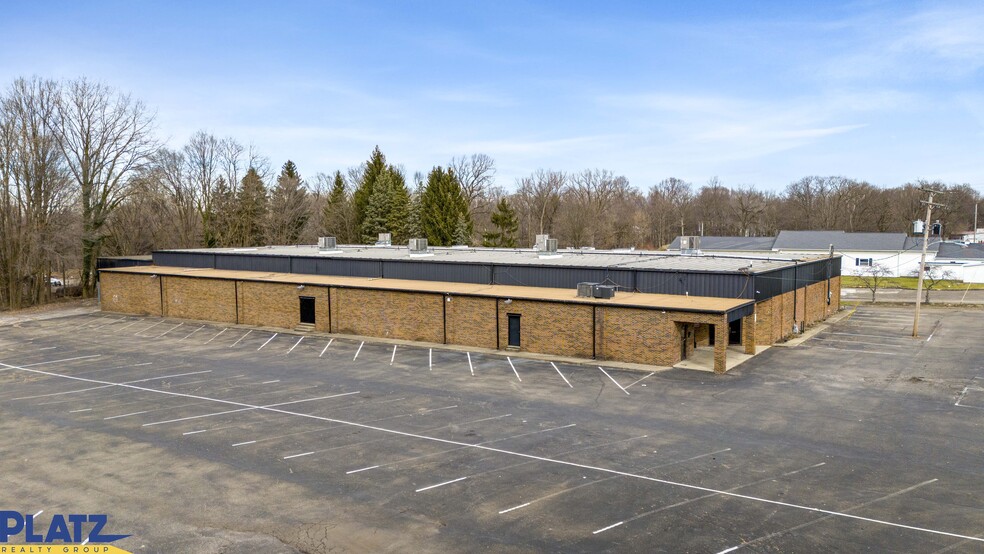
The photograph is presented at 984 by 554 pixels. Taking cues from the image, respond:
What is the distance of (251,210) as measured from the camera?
70.1m

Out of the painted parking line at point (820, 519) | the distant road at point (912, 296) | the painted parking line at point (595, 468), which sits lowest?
the painted parking line at point (820, 519)

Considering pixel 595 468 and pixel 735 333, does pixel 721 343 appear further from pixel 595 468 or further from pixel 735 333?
pixel 595 468

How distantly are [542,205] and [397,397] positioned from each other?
80.1 metres

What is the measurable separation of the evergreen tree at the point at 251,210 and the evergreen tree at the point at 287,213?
3.58 feet

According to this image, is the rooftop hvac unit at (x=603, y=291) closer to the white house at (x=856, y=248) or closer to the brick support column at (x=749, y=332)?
the brick support column at (x=749, y=332)

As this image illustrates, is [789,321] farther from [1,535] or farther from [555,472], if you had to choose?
[1,535]

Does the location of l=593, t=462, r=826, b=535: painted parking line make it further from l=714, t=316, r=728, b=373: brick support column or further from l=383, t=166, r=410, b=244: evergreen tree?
l=383, t=166, r=410, b=244: evergreen tree

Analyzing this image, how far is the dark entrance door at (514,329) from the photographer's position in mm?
27625

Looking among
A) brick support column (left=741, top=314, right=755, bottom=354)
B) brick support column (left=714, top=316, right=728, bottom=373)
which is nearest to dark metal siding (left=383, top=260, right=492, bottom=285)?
brick support column (left=741, top=314, right=755, bottom=354)

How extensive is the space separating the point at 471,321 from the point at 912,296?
38557 mm

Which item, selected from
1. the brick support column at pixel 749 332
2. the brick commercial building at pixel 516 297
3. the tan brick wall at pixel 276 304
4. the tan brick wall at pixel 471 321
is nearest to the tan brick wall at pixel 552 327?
the brick commercial building at pixel 516 297

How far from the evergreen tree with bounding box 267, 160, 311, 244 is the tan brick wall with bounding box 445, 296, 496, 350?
48.4m

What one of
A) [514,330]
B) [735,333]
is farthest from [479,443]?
[735,333]

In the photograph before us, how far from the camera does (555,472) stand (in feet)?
45.2
